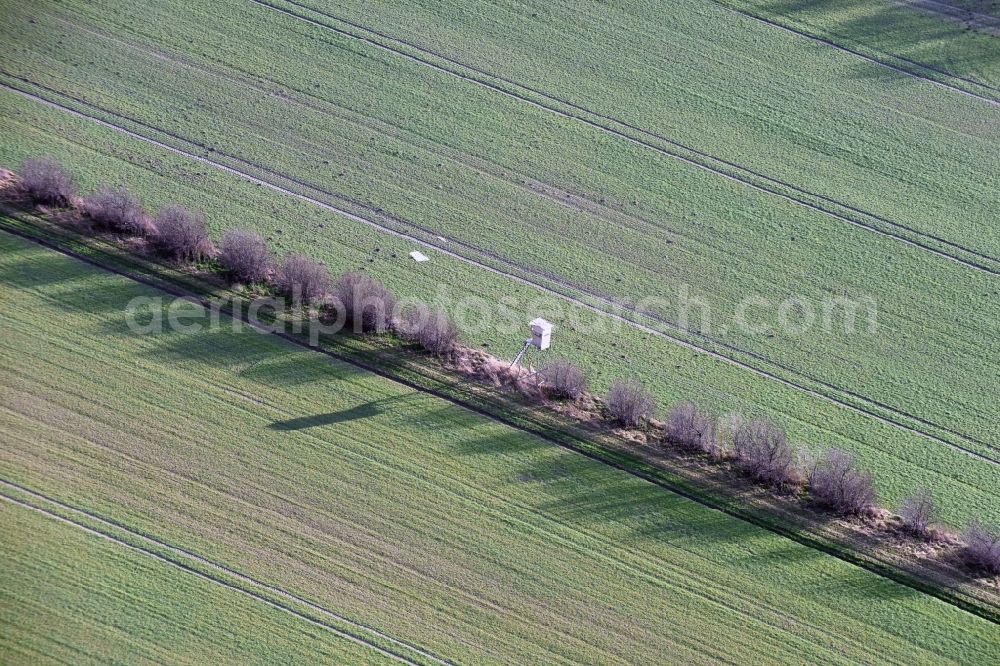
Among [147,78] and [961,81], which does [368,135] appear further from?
[961,81]

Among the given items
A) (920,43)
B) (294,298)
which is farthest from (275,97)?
(920,43)

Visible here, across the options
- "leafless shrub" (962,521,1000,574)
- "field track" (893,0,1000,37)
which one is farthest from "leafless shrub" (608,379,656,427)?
"field track" (893,0,1000,37)

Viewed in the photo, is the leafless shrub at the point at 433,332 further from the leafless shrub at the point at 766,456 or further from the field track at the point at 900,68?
the field track at the point at 900,68

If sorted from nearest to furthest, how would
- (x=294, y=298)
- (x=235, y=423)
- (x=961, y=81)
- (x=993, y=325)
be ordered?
1. (x=235, y=423)
2. (x=294, y=298)
3. (x=993, y=325)
4. (x=961, y=81)

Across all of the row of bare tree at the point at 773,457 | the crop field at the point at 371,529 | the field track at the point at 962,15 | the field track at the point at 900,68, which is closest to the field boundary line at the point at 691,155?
the field track at the point at 900,68

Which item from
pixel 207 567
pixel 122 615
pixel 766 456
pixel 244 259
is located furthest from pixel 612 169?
pixel 122 615

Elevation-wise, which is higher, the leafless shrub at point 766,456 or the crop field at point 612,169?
the crop field at point 612,169
